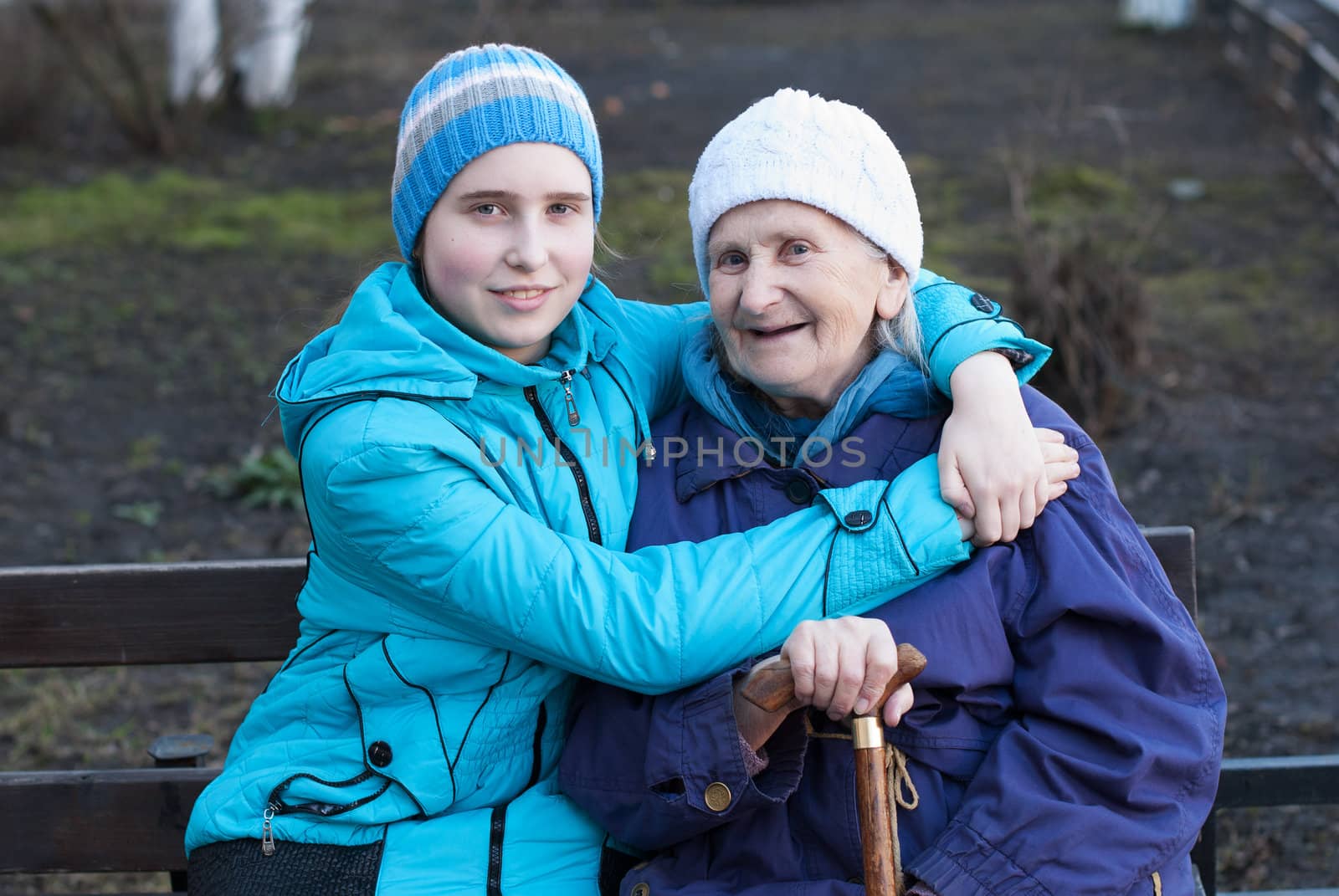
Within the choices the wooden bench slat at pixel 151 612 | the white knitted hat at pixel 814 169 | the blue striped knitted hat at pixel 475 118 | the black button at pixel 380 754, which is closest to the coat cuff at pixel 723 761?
the black button at pixel 380 754

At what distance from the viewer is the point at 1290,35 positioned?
11.0 metres

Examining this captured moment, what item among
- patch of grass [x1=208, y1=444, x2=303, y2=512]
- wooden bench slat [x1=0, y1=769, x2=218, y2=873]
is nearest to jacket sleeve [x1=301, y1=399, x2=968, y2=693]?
wooden bench slat [x1=0, y1=769, x2=218, y2=873]

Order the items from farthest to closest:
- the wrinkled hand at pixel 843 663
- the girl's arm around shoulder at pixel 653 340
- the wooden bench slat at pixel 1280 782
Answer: the wooden bench slat at pixel 1280 782 < the girl's arm around shoulder at pixel 653 340 < the wrinkled hand at pixel 843 663

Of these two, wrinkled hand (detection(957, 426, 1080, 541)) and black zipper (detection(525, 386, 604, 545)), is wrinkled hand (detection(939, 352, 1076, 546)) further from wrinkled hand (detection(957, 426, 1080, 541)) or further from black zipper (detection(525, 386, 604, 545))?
black zipper (detection(525, 386, 604, 545))

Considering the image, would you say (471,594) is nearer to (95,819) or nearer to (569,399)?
(569,399)

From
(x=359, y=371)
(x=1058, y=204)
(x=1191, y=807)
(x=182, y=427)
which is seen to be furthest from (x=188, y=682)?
(x=1058, y=204)

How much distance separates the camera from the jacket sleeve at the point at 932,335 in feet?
8.10

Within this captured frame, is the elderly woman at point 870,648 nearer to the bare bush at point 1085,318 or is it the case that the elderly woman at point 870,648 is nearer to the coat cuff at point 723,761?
the coat cuff at point 723,761

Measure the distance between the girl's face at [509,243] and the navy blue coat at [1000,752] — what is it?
27.0 inches

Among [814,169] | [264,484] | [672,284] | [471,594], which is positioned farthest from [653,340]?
[264,484]

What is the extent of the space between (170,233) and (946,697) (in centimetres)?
780

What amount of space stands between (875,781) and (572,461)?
2.52 ft

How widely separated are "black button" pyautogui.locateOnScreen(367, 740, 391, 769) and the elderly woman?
30 cm

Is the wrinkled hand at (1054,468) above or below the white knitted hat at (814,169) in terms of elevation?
below
